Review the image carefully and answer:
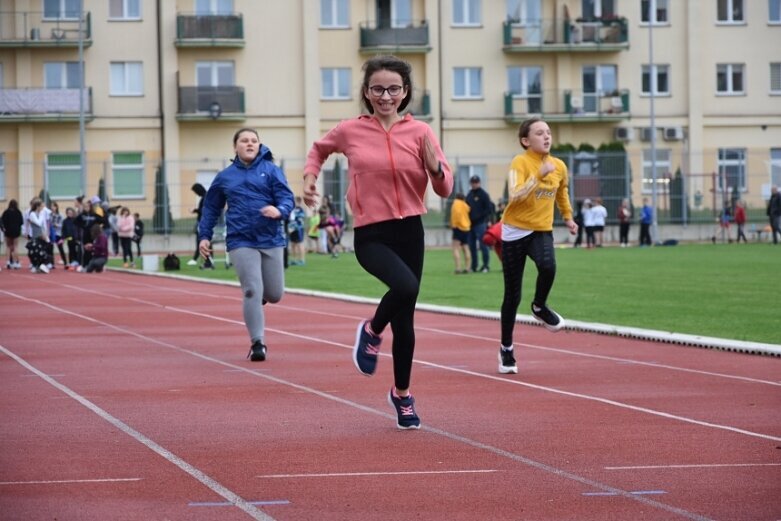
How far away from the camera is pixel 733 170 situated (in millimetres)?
58250

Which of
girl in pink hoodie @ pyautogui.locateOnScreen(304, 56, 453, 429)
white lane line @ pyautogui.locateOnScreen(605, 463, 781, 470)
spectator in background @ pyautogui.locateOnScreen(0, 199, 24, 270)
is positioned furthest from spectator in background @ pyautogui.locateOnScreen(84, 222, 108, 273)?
white lane line @ pyautogui.locateOnScreen(605, 463, 781, 470)

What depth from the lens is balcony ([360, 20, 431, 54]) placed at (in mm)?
63000

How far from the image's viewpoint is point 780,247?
149ft

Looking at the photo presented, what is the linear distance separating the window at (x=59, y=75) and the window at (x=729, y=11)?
92.5ft

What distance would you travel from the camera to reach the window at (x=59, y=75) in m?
61.2

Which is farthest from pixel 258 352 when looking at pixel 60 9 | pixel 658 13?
pixel 658 13

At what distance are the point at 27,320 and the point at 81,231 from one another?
19370 millimetres

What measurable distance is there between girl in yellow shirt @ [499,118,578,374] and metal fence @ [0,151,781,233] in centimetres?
3985

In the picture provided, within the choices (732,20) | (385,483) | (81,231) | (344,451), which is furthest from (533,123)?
(732,20)

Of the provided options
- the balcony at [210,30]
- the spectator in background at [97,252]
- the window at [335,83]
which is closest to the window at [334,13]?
the window at [335,83]

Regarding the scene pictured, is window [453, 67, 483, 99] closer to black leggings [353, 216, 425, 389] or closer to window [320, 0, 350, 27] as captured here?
window [320, 0, 350, 27]

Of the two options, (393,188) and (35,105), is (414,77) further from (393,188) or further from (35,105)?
(393,188)

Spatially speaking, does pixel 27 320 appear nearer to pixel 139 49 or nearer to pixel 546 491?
pixel 546 491

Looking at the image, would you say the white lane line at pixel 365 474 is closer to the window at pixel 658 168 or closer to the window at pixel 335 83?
the window at pixel 658 168
